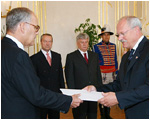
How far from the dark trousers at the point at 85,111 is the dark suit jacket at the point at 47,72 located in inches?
18.7

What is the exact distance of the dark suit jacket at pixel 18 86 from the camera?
1.62 metres

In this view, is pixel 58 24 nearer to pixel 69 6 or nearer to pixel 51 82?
pixel 69 6

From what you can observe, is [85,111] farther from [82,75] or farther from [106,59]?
[106,59]

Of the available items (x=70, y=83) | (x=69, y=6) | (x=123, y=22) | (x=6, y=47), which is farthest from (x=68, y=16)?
(x=6, y=47)

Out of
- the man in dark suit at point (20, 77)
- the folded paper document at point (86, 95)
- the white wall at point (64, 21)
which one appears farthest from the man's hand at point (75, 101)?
the white wall at point (64, 21)

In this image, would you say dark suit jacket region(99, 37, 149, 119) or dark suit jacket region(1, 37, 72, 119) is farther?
dark suit jacket region(99, 37, 149, 119)

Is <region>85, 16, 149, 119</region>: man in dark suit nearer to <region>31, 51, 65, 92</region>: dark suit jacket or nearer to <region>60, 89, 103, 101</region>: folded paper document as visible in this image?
<region>60, 89, 103, 101</region>: folded paper document

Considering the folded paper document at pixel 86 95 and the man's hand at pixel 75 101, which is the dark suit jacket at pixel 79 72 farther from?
the man's hand at pixel 75 101

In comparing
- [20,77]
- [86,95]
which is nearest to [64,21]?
[86,95]

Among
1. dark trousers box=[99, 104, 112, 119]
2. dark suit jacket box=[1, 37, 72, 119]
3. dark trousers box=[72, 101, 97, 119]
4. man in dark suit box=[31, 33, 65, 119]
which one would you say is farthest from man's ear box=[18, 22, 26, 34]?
dark trousers box=[99, 104, 112, 119]

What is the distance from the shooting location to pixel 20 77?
162 cm

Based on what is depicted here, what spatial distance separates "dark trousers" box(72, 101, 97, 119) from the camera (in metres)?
3.55

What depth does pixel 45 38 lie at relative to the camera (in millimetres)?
3654

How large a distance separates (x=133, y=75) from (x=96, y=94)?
0.48 meters
